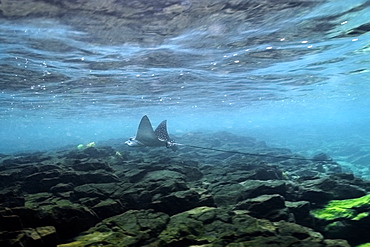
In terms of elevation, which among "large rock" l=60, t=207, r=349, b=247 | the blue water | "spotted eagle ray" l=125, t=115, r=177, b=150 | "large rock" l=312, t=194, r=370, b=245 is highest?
the blue water

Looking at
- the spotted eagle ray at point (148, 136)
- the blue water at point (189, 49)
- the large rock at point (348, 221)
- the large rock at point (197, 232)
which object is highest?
the blue water at point (189, 49)

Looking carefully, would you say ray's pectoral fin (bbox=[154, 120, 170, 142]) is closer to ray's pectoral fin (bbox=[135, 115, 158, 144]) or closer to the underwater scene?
the underwater scene

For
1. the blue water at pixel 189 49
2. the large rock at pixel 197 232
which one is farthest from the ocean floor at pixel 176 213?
the blue water at pixel 189 49

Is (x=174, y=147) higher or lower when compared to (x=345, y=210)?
higher

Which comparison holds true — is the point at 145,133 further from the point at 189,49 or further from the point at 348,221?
the point at 348,221

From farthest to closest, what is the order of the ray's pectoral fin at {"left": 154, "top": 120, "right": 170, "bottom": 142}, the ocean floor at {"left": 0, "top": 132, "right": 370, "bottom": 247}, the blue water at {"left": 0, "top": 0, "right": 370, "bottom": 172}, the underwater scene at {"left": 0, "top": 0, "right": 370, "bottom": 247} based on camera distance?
the ray's pectoral fin at {"left": 154, "top": 120, "right": 170, "bottom": 142}, the blue water at {"left": 0, "top": 0, "right": 370, "bottom": 172}, the underwater scene at {"left": 0, "top": 0, "right": 370, "bottom": 247}, the ocean floor at {"left": 0, "top": 132, "right": 370, "bottom": 247}

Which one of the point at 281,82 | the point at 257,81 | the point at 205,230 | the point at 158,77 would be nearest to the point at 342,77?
the point at 281,82

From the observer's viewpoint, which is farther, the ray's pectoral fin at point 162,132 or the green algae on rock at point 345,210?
the ray's pectoral fin at point 162,132

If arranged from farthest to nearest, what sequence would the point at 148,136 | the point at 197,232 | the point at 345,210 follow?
the point at 148,136 → the point at 345,210 → the point at 197,232

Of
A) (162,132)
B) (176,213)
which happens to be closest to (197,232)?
(176,213)

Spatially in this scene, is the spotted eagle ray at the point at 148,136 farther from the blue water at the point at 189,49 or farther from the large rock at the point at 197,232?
the large rock at the point at 197,232

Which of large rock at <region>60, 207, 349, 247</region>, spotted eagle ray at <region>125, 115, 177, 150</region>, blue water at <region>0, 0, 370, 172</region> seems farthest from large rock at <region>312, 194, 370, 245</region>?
spotted eagle ray at <region>125, 115, 177, 150</region>

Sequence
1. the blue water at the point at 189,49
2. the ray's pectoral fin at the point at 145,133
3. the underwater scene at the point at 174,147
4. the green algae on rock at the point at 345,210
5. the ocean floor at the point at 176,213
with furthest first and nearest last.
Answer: the ray's pectoral fin at the point at 145,133 → the blue water at the point at 189,49 → the green algae on rock at the point at 345,210 → the underwater scene at the point at 174,147 → the ocean floor at the point at 176,213

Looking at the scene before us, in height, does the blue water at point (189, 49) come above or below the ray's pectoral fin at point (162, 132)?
above
